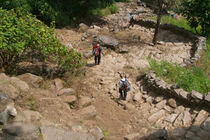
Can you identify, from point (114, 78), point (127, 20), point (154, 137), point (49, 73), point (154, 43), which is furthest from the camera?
point (127, 20)

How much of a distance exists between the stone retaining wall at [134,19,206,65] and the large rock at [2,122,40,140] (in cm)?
834

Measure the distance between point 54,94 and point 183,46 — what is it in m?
9.46

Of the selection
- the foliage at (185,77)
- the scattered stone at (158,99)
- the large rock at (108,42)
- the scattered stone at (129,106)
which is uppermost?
the large rock at (108,42)

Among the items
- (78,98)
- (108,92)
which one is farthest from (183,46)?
(78,98)

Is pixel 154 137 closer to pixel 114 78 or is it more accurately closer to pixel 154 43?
pixel 114 78

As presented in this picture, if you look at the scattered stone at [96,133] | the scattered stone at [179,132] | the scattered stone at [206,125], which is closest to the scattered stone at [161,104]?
the scattered stone at [179,132]

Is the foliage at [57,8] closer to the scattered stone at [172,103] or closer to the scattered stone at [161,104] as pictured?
the scattered stone at [161,104]

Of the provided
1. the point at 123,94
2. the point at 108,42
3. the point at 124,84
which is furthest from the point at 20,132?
the point at 108,42

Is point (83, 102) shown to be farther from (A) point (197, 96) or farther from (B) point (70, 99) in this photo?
(A) point (197, 96)

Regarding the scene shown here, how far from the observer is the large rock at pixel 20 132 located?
3.93m

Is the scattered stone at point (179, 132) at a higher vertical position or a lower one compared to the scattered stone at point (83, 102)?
lower

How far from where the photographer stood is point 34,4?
1315 cm

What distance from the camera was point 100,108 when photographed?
23.0 ft

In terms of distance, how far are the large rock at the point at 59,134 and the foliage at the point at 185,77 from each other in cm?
453
